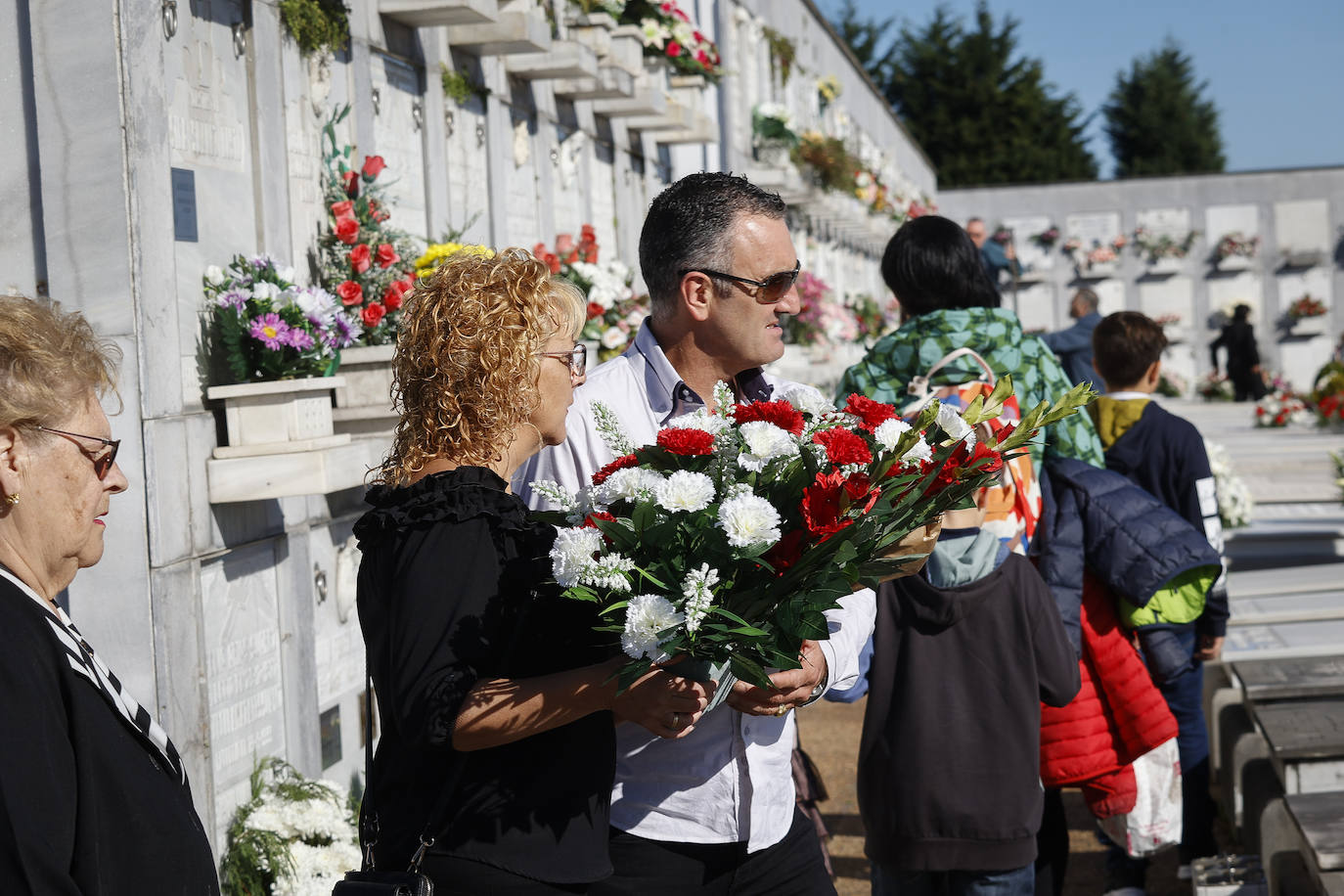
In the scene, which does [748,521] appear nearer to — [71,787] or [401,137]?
[71,787]

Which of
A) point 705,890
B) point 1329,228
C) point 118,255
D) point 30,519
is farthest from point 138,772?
point 1329,228

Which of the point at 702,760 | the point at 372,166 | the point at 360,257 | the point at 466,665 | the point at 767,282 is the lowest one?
the point at 702,760

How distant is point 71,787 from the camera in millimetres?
1728

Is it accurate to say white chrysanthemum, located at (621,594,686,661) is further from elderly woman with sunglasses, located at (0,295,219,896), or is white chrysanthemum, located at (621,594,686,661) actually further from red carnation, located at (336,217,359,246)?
red carnation, located at (336,217,359,246)

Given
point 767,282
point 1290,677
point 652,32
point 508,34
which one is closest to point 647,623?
point 767,282

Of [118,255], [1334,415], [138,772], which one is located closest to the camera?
[138,772]

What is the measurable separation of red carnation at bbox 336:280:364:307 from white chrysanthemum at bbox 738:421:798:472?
10.3 feet

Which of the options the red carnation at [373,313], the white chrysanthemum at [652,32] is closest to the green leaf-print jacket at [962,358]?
the red carnation at [373,313]

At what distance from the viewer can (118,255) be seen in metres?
3.85

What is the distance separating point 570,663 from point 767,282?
0.98 m

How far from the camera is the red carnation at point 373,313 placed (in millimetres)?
4914

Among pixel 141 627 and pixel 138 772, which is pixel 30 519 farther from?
pixel 141 627

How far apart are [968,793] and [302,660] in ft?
8.43

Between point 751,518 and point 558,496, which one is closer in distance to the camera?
point 751,518
